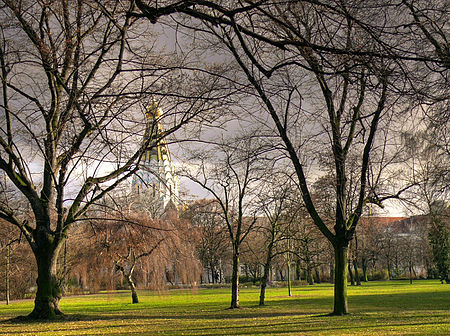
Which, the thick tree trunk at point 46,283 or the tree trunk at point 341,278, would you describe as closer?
the thick tree trunk at point 46,283

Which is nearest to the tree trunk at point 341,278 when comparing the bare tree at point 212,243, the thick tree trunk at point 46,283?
the thick tree trunk at point 46,283

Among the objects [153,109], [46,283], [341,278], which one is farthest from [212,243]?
[153,109]

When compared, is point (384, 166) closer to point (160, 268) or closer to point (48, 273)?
point (48, 273)

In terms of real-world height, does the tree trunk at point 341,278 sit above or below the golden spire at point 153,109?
below

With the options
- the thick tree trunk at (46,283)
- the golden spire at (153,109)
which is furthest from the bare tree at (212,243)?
the golden spire at (153,109)

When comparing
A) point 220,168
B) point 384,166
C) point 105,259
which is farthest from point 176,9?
point 105,259

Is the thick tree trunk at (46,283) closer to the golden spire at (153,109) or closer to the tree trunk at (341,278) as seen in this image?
the golden spire at (153,109)

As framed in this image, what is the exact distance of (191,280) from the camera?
26953 mm

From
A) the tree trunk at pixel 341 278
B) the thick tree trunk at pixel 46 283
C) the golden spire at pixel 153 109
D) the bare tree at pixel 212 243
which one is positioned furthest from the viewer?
the bare tree at pixel 212 243

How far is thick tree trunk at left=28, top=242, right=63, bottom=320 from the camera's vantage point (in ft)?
38.2

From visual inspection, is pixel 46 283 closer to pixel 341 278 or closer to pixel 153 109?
pixel 153 109

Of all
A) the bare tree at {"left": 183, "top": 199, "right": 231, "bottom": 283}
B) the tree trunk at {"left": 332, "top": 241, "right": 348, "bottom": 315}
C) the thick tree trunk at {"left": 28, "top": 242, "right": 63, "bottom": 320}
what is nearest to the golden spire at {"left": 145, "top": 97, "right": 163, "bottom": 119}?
the thick tree trunk at {"left": 28, "top": 242, "right": 63, "bottom": 320}

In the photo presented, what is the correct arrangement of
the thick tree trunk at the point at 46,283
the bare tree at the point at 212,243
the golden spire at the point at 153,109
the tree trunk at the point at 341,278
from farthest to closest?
1. the bare tree at the point at 212,243
2. the tree trunk at the point at 341,278
3. the thick tree trunk at the point at 46,283
4. the golden spire at the point at 153,109

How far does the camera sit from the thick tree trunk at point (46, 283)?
11641 millimetres
